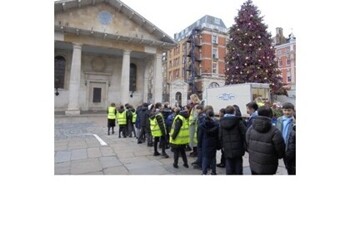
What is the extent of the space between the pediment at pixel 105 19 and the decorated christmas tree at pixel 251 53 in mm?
5939

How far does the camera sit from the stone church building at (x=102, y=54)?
15.9 metres

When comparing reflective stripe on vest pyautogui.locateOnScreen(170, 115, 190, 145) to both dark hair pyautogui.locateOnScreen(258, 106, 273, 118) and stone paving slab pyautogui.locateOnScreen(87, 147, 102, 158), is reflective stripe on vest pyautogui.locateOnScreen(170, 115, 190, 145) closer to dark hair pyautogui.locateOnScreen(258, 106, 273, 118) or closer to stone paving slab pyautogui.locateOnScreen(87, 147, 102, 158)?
dark hair pyautogui.locateOnScreen(258, 106, 273, 118)

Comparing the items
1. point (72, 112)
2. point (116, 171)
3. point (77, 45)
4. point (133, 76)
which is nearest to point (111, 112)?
point (116, 171)

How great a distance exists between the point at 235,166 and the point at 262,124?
1.20m

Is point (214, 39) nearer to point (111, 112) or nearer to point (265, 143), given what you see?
point (111, 112)

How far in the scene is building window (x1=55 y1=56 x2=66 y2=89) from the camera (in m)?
17.6

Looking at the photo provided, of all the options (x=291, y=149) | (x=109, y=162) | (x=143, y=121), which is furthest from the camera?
(x=143, y=121)

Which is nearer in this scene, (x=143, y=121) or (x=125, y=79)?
(x=143, y=121)

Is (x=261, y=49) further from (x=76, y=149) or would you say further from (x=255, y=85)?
(x=76, y=149)

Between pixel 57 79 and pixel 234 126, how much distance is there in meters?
17.4

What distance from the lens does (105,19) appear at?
55.4 feet

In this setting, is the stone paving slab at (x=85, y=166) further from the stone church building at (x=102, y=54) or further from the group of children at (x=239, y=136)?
the stone church building at (x=102, y=54)

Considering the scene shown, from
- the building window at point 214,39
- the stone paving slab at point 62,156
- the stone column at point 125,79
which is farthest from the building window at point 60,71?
the building window at point 214,39

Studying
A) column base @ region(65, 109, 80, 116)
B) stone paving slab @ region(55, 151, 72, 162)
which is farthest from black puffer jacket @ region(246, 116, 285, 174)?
column base @ region(65, 109, 80, 116)
